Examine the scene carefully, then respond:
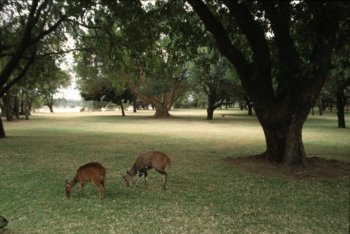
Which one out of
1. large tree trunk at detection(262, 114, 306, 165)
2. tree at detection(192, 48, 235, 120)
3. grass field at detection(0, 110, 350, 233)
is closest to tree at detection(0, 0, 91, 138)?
grass field at detection(0, 110, 350, 233)

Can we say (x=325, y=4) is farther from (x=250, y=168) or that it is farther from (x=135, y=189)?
(x=135, y=189)

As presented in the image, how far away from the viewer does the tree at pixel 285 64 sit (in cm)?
1010

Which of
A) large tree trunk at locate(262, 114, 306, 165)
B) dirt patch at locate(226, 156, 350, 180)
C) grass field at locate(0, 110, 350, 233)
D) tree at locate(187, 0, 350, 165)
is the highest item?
tree at locate(187, 0, 350, 165)

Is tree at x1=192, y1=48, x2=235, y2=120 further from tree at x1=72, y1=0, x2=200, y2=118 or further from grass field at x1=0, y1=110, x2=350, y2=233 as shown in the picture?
grass field at x1=0, y1=110, x2=350, y2=233

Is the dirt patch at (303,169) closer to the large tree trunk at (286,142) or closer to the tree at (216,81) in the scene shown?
the large tree trunk at (286,142)

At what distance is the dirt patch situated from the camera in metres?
10.3

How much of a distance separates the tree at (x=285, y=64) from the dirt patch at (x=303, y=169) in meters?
0.30

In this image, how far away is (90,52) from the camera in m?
19.7

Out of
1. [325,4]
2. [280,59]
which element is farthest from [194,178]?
[325,4]

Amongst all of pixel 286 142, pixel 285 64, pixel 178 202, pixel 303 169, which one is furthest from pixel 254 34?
pixel 178 202

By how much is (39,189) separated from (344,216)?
6620 mm

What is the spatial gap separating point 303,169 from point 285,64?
302 cm

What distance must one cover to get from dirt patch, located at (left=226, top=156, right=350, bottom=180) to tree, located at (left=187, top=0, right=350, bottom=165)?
0.30 metres

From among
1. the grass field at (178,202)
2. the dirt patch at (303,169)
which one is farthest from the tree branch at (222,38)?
the grass field at (178,202)
